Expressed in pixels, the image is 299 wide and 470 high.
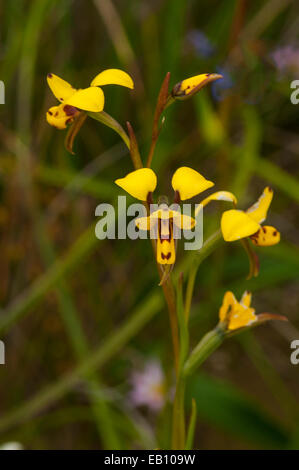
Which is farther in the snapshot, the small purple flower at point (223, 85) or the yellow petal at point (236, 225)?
the small purple flower at point (223, 85)

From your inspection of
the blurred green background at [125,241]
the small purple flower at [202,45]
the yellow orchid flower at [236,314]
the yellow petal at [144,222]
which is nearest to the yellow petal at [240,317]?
the yellow orchid flower at [236,314]

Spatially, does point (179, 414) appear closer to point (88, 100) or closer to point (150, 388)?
point (88, 100)

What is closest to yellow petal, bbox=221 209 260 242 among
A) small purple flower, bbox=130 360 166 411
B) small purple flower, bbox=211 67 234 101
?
small purple flower, bbox=211 67 234 101

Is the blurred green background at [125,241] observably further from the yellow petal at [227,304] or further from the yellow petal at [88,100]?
the yellow petal at [88,100]

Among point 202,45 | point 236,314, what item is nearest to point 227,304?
point 236,314
